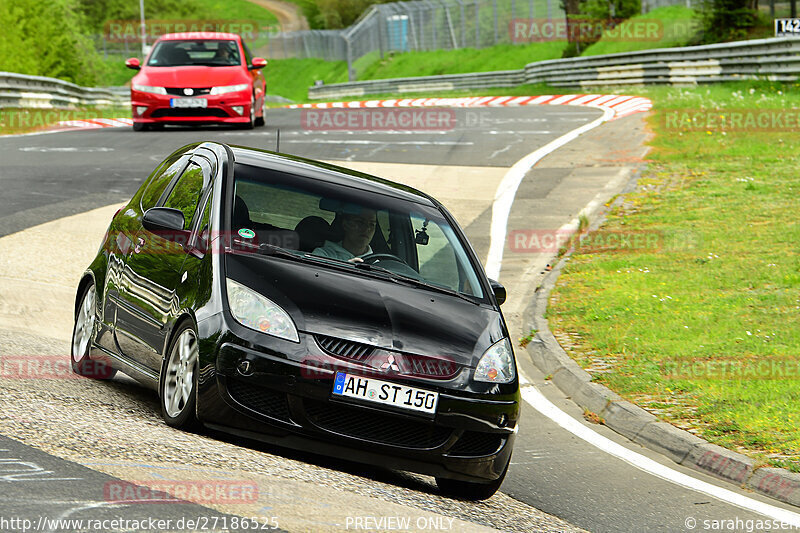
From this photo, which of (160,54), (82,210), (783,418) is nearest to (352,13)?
(160,54)

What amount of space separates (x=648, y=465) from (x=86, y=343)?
3.93 metres

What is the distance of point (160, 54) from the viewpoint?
23.9 m

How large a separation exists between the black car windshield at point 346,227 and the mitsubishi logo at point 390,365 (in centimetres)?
92

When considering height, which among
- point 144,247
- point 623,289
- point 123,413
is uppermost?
point 144,247

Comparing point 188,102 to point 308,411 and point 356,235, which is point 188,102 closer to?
point 356,235

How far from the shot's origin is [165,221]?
6.62 m

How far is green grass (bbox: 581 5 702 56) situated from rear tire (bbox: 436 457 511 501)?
37917 mm

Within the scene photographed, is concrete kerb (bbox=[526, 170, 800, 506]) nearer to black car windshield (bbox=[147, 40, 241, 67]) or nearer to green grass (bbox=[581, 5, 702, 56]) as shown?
black car windshield (bbox=[147, 40, 241, 67])

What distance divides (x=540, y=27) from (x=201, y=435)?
49.8m

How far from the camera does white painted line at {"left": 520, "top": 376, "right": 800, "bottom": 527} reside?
6609 mm

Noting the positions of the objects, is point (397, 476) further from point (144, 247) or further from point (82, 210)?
point (82, 210)
